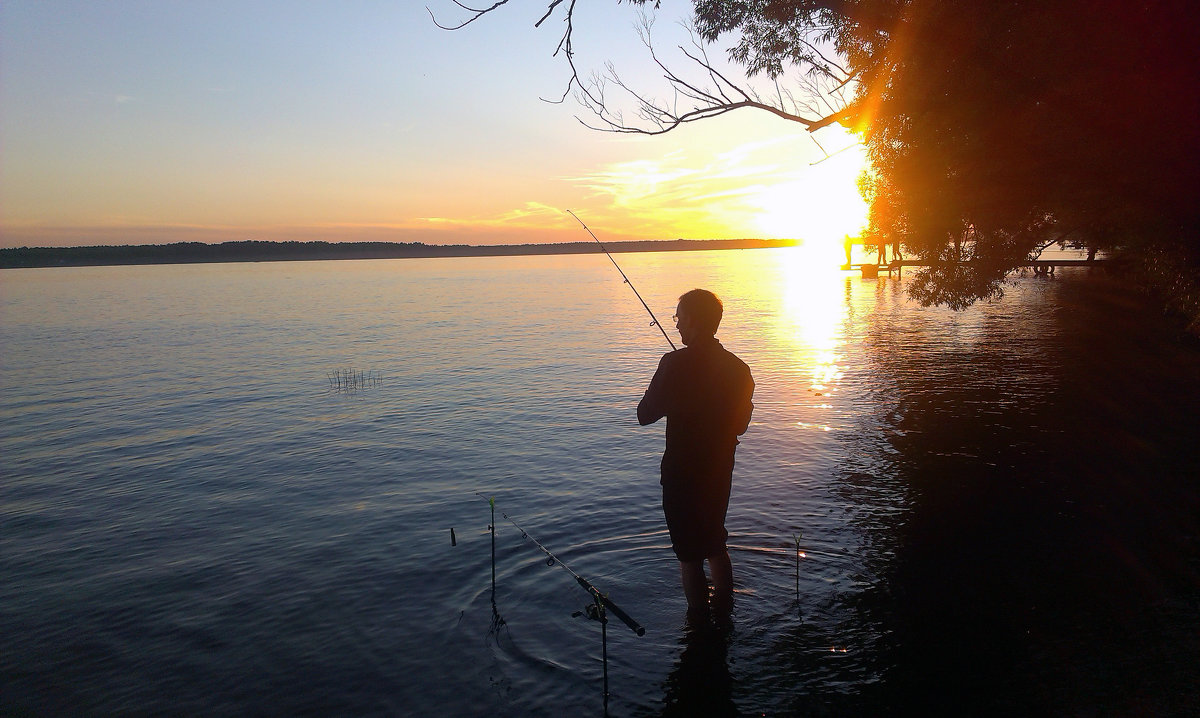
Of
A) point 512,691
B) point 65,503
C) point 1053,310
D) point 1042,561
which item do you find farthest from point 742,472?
point 1053,310

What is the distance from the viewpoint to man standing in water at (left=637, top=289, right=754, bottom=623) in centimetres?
499

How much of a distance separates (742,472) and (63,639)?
778 cm

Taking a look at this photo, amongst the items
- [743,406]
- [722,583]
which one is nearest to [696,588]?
[722,583]

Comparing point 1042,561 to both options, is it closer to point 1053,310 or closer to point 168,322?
point 1053,310

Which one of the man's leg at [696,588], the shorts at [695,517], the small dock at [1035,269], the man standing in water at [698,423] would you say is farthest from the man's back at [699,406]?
the small dock at [1035,269]

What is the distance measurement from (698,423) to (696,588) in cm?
124

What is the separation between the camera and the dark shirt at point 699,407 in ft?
16.4

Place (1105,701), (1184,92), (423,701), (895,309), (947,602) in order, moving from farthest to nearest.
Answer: (895,309)
(1184,92)
(947,602)
(423,701)
(1105,701)

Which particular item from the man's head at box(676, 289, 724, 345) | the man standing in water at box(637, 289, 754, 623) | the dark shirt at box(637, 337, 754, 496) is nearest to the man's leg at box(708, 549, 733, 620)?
the man standing in water at box(637, 289, 754, 623)

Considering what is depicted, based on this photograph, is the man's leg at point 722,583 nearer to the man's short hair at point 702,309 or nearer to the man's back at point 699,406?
the man's back at point 699,406

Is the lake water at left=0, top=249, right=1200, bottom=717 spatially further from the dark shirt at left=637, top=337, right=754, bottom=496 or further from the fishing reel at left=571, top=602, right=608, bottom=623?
the dark shirt at left=637, top=337, right=754, bottom=496

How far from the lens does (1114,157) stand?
10.1 m

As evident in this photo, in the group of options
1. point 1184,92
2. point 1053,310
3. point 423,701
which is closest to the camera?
point 423,701

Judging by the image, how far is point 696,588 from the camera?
5.45m
